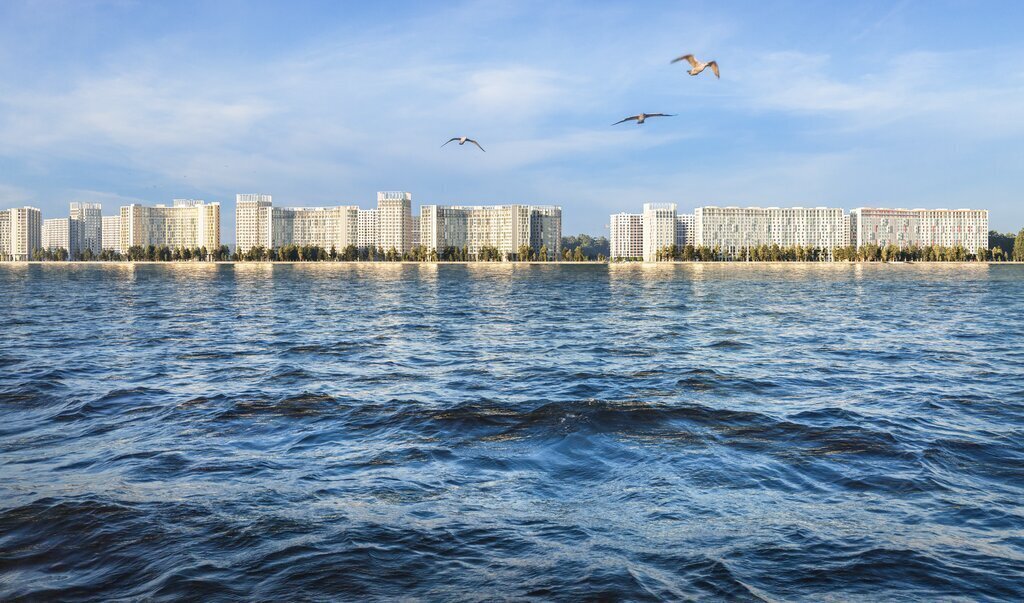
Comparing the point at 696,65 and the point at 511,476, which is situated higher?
the point at 696,65

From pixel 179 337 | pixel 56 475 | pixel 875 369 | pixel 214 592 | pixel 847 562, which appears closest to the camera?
pixel 214 592

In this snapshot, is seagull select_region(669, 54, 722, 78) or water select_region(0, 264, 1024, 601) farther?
seagull select_region(669, 54, 722, 78)

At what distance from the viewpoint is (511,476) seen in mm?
12344

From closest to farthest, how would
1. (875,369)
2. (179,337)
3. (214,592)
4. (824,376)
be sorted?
(214,592), (824,376), (875,369), (179,337)

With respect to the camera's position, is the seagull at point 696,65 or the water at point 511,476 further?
the seagull at point 696,65

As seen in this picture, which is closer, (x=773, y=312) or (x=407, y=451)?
(x=407, y=451)

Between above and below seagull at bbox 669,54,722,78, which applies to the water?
below

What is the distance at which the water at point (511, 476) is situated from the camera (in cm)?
861

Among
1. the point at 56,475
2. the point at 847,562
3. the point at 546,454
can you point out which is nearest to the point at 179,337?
the point at 56,475

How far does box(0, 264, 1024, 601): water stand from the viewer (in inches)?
339

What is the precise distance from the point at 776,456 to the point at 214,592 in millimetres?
9560

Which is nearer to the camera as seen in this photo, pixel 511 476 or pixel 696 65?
pixel 511 476

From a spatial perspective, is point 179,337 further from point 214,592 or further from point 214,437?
point 214,592

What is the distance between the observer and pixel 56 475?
40.2 feet
